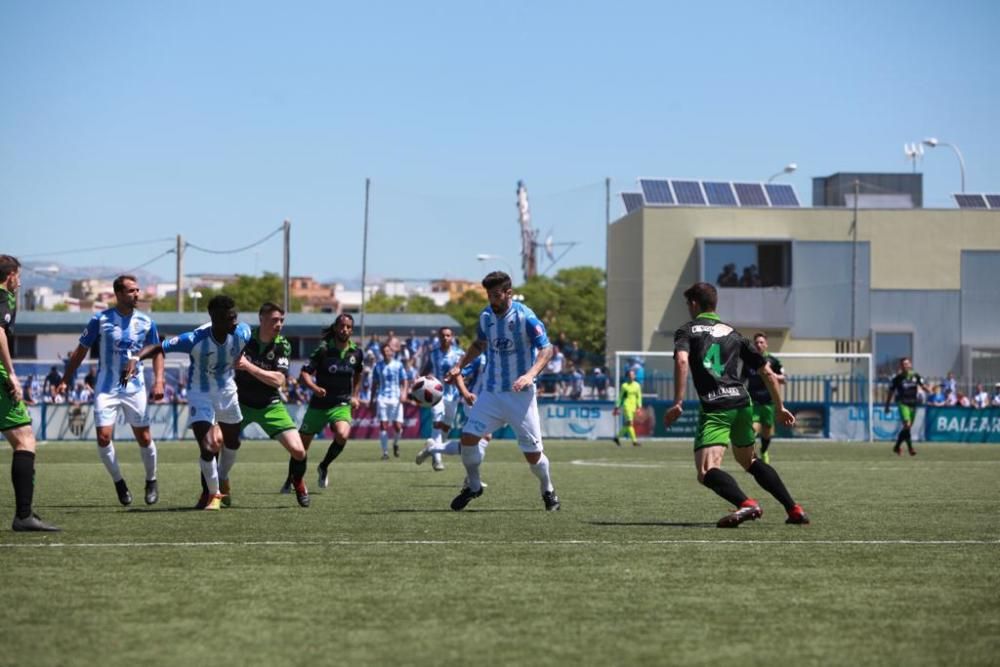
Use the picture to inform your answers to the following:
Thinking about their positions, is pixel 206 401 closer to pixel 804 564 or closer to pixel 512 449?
pixel 804 564

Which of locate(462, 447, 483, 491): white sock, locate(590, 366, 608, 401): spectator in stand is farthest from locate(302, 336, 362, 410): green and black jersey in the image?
locate(590, 366, 608, 401): spectator in stand

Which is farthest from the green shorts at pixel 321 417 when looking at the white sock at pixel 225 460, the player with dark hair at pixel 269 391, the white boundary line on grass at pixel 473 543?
the white boundary line on grass at pixel 473 543

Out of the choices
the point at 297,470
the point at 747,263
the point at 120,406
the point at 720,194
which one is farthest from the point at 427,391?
the point at 720,194

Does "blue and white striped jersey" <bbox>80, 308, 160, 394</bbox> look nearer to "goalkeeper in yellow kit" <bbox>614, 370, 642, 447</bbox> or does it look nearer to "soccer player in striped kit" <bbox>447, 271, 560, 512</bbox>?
"soccer player in striped kit" <bbox>447, 271, 560, 512</bbox>

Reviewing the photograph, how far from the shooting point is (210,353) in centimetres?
1440

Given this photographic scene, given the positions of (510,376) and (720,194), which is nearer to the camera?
(510,376)

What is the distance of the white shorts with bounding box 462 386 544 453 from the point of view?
1428 centimetres

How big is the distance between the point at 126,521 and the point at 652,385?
32.2m

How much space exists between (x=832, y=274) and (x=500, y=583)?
177ft

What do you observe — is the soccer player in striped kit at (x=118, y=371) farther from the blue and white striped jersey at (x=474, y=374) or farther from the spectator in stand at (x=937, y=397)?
the spectator in stand at (x=937, y=397)

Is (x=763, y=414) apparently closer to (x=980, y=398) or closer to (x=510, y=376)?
(x=510, y=376)

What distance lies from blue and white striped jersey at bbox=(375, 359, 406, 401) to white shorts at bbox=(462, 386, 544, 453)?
18.2 meters

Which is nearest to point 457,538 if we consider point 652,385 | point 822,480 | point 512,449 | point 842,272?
point 822,480

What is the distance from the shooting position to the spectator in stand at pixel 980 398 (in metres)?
47.1
